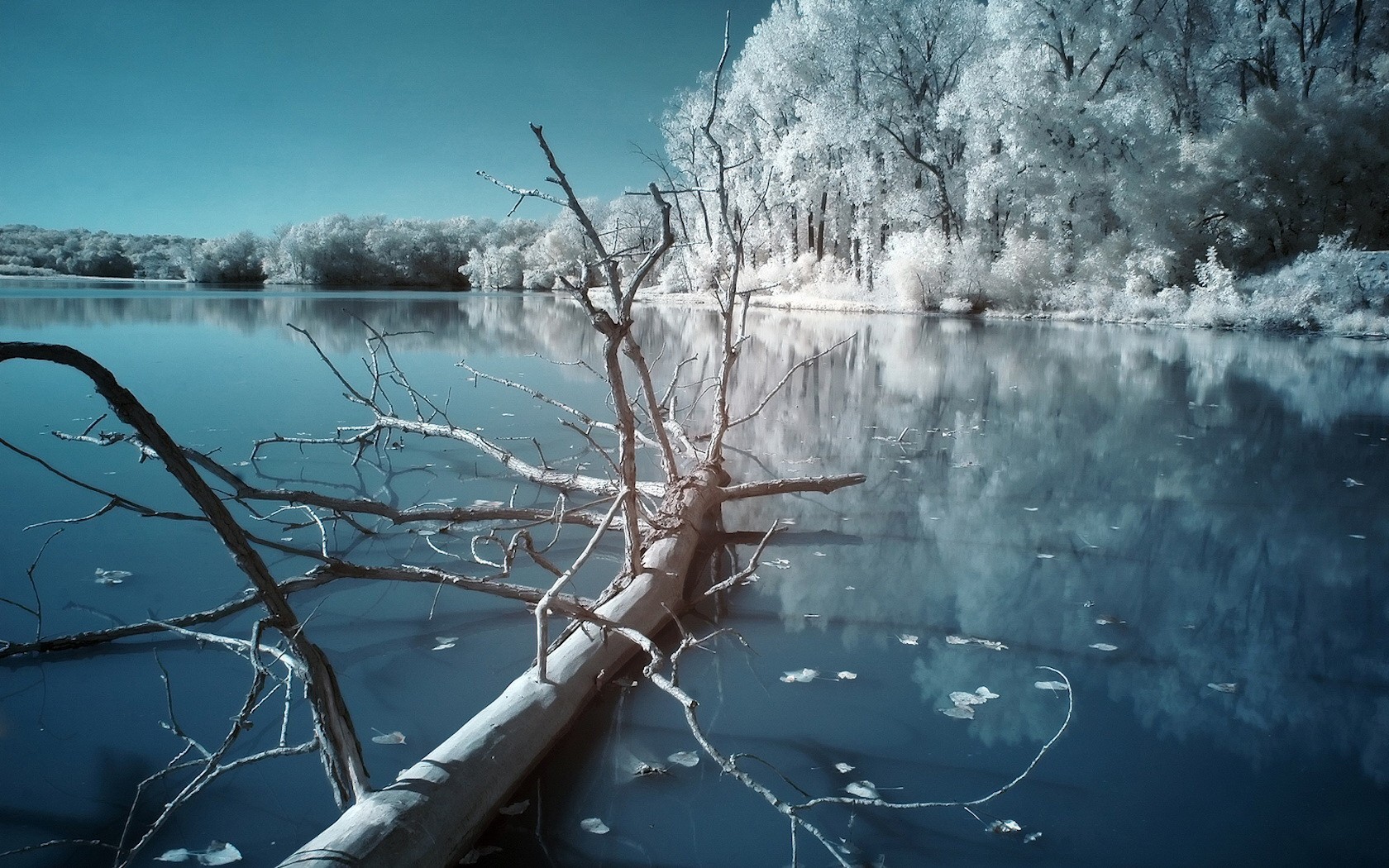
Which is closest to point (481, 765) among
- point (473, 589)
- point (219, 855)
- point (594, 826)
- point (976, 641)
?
point (594, 826)

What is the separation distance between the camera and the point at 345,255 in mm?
44219

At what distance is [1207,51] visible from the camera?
71.5 ft

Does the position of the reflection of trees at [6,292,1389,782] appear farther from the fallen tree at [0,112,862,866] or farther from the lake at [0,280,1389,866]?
the fallen tree at [0,112,862,866]

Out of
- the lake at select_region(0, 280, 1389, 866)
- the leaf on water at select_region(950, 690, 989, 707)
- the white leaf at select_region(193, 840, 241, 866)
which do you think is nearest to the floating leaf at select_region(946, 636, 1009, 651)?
the lake at select_region(0, 280, 1389, 866)

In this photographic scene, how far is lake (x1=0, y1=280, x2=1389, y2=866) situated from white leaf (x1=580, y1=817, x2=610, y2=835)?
15mm

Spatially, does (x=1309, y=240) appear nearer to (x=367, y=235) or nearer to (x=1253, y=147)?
(x=1253, y=147)

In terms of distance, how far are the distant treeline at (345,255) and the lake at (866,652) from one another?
3119 centimetres

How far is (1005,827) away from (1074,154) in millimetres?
22410

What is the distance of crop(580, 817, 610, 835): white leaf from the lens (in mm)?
2036

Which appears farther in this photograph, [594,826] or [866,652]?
[866,652]

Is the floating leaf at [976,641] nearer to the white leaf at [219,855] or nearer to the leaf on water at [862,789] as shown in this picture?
the leaf on water at [862,789]

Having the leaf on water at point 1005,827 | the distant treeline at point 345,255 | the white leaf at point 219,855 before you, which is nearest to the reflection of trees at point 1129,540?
the leaf on water at point 1005,827

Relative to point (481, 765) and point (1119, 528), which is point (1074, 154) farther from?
point (481, 765)

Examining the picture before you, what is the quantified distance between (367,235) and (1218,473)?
4618 cm
